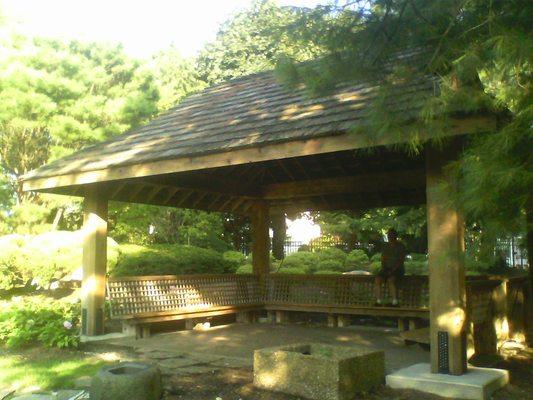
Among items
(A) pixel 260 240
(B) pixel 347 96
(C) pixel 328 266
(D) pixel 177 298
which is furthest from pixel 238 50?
(B) pixel 347 96

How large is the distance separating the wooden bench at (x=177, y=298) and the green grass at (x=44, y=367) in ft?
4.66

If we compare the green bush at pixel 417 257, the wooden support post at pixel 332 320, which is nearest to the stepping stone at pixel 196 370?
the wooden support post at pixel 332 320

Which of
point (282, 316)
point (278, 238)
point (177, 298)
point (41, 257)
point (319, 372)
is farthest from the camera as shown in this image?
point (278, 238)

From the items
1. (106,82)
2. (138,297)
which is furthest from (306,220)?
(138,297)

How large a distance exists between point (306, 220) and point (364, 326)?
1691 cm

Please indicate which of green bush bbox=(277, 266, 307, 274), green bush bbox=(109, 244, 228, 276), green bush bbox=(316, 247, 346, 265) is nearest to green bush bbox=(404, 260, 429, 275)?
green bush bbox=(316, 247, 346, 265)

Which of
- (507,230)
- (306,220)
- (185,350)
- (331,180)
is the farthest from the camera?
(306,220)

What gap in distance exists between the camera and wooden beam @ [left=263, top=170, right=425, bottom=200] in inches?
412

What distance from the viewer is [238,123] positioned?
8.60 m

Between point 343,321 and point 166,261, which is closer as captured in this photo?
point 343,321

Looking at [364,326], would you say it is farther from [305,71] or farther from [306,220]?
[306,220]

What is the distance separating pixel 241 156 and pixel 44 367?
12.2 feet

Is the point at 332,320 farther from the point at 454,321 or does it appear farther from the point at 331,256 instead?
the point at 331,256

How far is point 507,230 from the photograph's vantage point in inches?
158
